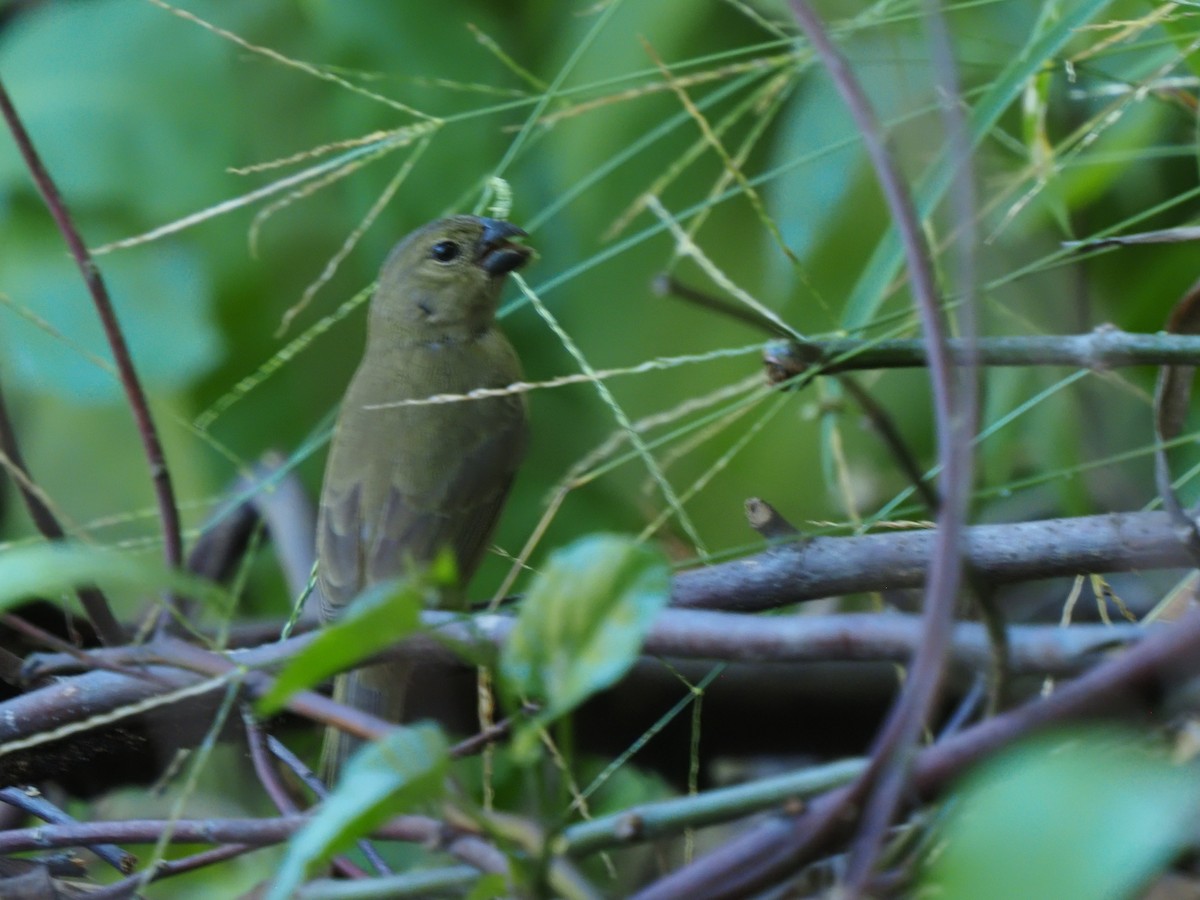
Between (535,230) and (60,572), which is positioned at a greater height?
(535,230)

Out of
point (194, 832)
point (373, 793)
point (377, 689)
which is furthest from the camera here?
point (377, 689)

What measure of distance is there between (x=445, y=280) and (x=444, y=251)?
8cm

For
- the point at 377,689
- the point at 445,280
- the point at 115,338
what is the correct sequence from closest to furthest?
the point at 115,338 → the point at 377,689 → the point at 445,280

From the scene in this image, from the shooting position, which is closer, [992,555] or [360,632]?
[360,632]

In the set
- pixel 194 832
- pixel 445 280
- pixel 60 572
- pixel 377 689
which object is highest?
pixel 445 280

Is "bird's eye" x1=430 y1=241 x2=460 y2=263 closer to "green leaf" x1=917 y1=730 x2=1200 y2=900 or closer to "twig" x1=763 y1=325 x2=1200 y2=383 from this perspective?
"twig" x1=763 y1=325 x2=1200 y2=383

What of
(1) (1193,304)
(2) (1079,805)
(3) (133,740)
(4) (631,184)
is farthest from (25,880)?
(4) (631,184)

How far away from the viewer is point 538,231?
3.09 m

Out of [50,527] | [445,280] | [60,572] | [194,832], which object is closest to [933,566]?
[60,572]

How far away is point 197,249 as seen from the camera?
9.61 feet

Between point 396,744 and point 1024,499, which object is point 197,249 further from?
point 396,744

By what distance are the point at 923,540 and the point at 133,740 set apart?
0.93 m

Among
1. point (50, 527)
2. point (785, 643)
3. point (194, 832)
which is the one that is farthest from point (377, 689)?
point (785, 643)

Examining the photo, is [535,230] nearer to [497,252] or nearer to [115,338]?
[497,252]
